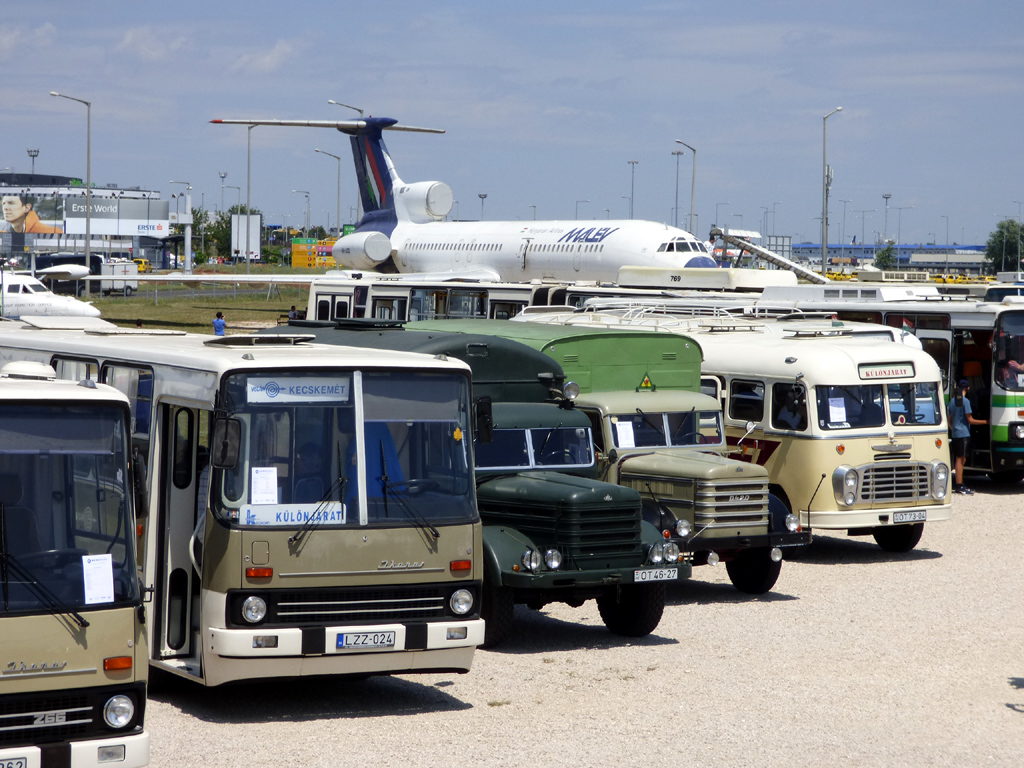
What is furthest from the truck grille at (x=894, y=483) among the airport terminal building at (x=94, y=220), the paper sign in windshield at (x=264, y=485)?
the airport terminal building at (x=94, y=220)

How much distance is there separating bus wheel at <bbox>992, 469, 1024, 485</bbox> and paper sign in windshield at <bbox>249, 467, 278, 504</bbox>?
17.5 metres

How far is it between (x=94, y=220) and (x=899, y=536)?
157637 mm

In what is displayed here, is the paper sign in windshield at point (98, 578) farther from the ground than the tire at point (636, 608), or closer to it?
farther from the ground

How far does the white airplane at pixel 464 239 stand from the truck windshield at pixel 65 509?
35368 millimetres

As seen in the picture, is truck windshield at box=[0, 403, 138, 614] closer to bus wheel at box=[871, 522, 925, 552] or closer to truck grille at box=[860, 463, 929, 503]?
truck grille at box=[860, 463, 929, 503]

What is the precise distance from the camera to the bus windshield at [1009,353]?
73.8ft

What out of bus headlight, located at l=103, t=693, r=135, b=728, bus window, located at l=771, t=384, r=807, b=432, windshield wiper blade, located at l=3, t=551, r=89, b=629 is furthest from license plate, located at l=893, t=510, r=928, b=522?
windshield wiper blade, located at l=3, t=551, r=89, b=629

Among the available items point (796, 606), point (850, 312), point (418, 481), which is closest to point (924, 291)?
point (850, 312)

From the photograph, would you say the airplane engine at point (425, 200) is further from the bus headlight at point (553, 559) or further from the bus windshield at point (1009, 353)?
the bus headlight at point (553, 559)

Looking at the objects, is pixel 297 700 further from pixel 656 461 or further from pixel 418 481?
pixel 656 461

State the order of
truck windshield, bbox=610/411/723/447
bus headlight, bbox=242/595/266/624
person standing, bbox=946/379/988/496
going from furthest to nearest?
person standing, bbox=946/379/988/496 < truck windshield, bbox=610/411/723/447 < bus headlight, bbox=242/595/266/624

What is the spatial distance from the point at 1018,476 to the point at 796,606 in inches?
471

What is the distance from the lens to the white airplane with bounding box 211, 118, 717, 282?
42938mm

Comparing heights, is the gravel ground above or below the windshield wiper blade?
below
